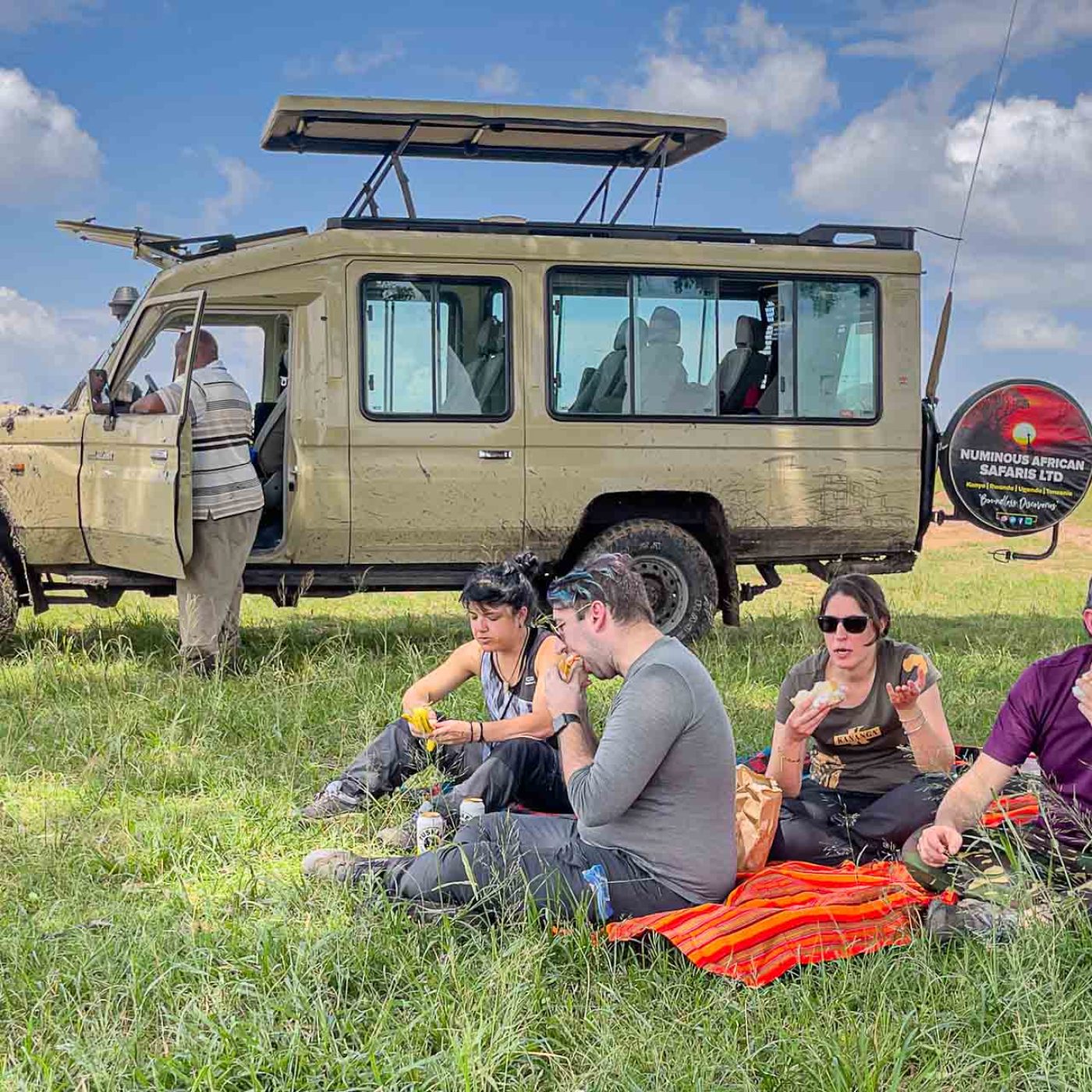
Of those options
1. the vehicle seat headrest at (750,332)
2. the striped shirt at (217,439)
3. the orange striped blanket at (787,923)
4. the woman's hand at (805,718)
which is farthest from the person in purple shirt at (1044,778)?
the vehicle seat headrest at (750,332)

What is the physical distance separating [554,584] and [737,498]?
5.05 metres

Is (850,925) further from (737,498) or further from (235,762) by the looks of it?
(737,498)

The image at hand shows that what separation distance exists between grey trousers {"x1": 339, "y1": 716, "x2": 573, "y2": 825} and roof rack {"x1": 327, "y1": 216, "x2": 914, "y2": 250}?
159 inches

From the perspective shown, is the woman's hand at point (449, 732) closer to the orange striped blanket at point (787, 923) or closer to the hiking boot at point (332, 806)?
the hiking boot at point (332, 806)

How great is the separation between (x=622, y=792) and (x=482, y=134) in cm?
596

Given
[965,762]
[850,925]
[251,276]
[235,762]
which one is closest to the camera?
[850,925]

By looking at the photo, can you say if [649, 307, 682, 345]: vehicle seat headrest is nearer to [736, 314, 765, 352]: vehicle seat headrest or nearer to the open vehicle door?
[736, 314, 765, 352]: vehicle seat headrest

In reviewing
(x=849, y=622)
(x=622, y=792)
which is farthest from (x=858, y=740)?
(x=622, y=792)

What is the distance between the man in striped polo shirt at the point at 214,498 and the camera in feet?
24.2

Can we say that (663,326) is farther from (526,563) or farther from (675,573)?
(526,563)

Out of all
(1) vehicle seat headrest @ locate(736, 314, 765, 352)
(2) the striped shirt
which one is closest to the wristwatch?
(2) the striped shirt

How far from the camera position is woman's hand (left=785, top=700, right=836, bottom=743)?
4.09 m

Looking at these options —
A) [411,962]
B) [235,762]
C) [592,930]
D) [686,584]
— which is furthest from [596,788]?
[686,584]

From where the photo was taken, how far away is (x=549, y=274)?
834 centimetres
